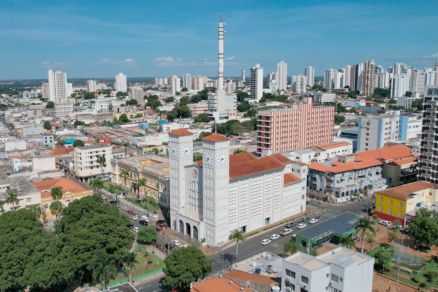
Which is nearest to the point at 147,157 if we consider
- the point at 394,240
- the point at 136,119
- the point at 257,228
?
the point at 257,228

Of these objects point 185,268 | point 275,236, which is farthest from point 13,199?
point 275,236

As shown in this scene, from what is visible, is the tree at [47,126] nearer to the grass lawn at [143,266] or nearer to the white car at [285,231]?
the grass lawn at [143,266]

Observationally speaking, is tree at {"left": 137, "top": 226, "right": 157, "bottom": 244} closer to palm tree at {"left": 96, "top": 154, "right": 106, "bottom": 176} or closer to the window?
the window

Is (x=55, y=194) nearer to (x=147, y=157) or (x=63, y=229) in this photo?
(x=63, y=229)

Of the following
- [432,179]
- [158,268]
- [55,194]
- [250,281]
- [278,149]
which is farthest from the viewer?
[278,149]

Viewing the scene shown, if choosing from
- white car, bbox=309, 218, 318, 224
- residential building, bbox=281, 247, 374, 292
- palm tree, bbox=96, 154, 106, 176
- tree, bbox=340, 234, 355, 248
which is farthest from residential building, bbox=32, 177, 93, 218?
residential building, bbox=281, 247, 374, 292

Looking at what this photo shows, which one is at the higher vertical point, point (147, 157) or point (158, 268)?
point (147, 157)
